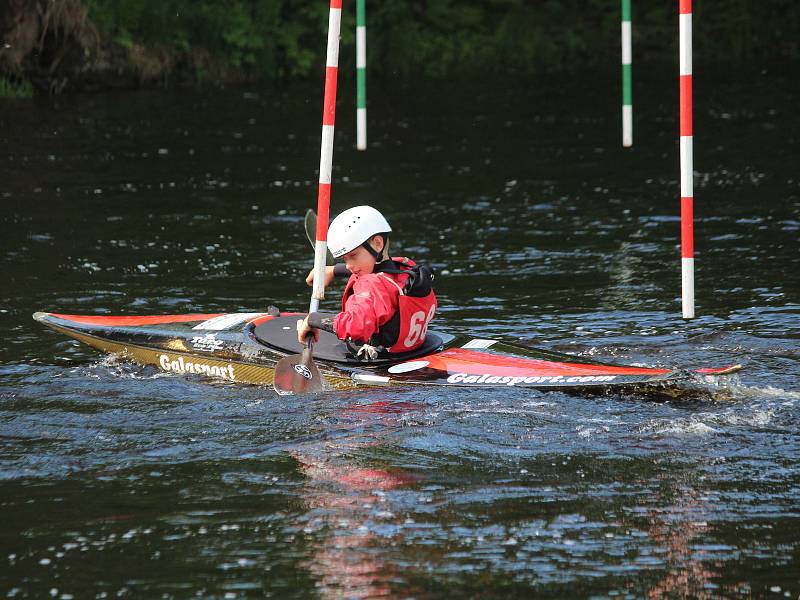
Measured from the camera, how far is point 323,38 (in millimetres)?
25609

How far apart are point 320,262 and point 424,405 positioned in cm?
125

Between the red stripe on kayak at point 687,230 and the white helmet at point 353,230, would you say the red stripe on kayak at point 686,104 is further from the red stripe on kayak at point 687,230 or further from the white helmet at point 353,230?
the white helmet at point 353,230

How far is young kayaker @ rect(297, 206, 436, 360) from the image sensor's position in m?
6.60

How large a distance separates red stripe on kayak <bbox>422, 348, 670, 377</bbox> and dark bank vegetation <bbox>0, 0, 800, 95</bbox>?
14832 millimetres

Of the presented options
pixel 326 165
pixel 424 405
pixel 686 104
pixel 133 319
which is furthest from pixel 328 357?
pixel 686 104

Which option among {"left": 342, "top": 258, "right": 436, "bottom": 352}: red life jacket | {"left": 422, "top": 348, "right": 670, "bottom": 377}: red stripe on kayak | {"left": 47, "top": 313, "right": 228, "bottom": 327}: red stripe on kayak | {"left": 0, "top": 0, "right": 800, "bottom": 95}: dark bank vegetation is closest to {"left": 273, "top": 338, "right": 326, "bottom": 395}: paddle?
{"left": 342, "top": 258, "right": 436, "bottom": 352}: red life jacket

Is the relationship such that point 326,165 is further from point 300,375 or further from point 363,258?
point 300,375

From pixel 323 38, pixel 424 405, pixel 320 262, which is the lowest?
pixel 424 405

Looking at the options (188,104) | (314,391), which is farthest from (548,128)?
(314,391)

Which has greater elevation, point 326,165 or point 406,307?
point 326,165

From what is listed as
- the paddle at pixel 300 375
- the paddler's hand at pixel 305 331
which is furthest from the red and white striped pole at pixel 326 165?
the paddle at pixel 300 375

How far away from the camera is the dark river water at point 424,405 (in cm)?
472

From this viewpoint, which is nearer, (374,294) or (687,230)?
(374,294)

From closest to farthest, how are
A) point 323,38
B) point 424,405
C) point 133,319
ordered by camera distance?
point 424,405 → point 133,319 → point 323,38
